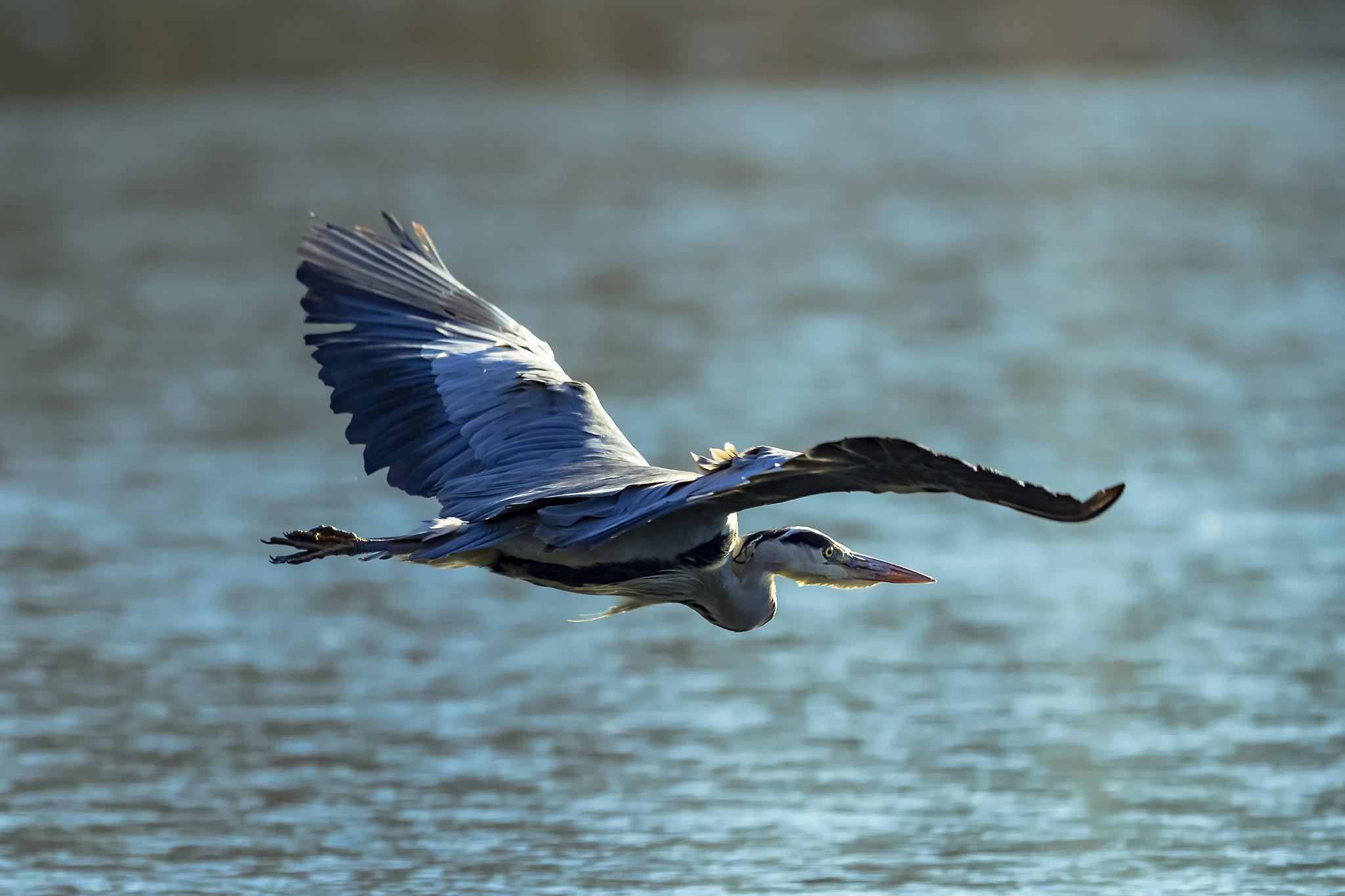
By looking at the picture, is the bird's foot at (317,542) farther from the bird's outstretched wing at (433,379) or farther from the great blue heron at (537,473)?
the bird's outstretched wing at (433,379)

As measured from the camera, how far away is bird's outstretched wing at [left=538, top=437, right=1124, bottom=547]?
15.1 ft

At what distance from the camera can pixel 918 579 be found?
6039 millimetres

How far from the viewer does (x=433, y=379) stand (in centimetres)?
675

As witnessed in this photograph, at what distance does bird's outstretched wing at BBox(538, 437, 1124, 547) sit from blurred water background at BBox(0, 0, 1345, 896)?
6.82ft

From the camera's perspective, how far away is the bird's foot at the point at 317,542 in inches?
228

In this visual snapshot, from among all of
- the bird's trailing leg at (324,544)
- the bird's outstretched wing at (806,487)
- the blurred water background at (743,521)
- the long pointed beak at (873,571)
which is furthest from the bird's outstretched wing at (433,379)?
the blurred water background at (743,521)

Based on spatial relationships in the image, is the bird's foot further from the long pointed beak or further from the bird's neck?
the long pointed beak

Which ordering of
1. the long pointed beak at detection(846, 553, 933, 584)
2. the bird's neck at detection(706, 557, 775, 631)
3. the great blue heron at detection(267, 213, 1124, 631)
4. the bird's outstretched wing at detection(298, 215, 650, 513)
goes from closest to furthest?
1. the great blue heron at detection(267, 213, 1124, 631)
2. the bird's neck at detection(706, 557, 775, 631)
3. the long pointed beak at detection(846, 553, 933, 584)
4. the bird's outstretched wing at detection(298, 215, 650, 513)

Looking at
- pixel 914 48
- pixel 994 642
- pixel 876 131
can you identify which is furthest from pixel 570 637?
pixel 914 48

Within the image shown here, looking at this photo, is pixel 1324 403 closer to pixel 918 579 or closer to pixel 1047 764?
pixel 1047 764

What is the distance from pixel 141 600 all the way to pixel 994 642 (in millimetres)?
4153

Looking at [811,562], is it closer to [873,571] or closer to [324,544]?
[873,571]

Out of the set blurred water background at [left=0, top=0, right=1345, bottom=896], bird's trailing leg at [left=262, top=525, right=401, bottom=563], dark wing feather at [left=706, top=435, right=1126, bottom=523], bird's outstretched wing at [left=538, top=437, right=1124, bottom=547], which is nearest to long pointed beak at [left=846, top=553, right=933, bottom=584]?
bird's outstretched wing at [left=538, top=437, right=1124, bottom=547]

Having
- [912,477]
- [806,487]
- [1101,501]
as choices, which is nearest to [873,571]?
[806,487]
